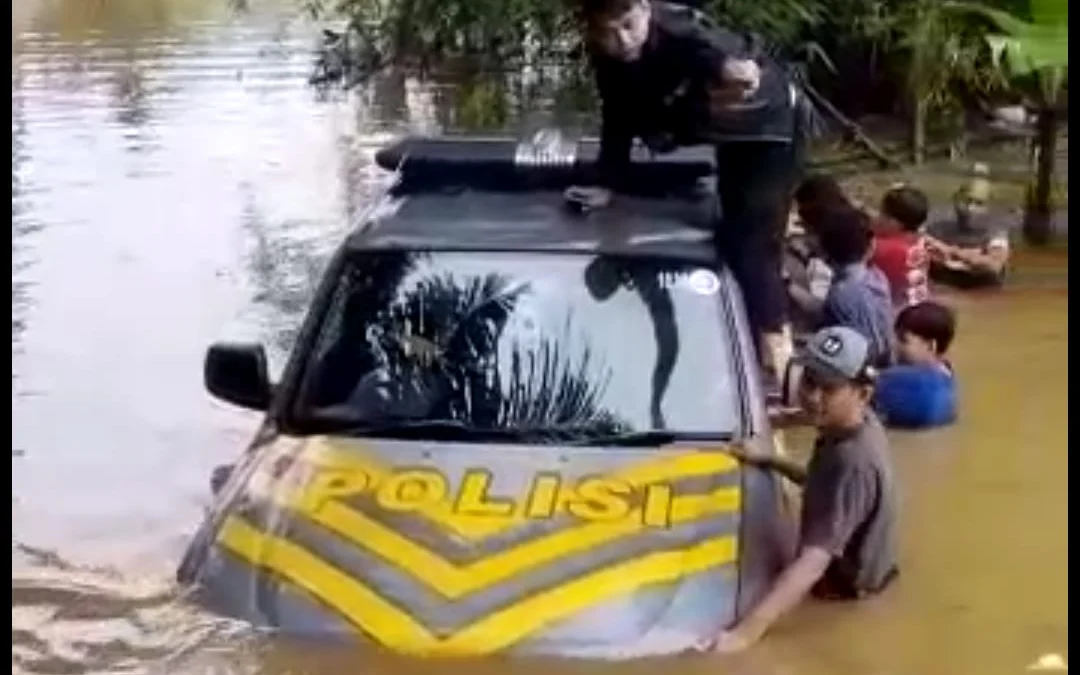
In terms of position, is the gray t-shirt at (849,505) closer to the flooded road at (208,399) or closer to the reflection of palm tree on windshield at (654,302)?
the flooded road at (208,399)

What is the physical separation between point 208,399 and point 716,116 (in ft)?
9.94

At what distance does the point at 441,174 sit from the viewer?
22.0 ft

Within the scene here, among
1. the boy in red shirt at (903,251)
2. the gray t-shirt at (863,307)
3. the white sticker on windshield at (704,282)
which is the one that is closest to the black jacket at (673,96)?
the white sticker on windshield at (704,282)

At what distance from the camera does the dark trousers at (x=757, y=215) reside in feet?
21.6

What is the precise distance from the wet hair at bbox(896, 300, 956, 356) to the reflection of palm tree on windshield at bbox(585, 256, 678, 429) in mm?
2528

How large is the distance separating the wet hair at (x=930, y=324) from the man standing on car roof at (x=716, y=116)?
40.7 inches

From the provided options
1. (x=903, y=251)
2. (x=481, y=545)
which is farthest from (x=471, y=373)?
(x=903, y=251)

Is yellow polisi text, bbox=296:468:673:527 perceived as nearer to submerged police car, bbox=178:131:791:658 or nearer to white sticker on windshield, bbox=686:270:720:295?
submerged police car, bbox=178:131:791:658

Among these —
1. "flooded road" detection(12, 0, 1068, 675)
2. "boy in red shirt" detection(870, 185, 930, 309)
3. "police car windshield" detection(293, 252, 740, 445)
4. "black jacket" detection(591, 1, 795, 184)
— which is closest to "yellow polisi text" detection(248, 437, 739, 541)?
"police car windshield" detection(293, 252, 740, 445)

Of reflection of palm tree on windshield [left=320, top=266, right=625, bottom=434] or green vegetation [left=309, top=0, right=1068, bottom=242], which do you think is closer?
reflection of palm tree on windshield [left=320, top=266, right=625, bottom=434]

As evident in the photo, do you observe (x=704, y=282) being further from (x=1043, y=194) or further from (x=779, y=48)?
(x=1043, y=194)

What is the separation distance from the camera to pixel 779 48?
429 inches

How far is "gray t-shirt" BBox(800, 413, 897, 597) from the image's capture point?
535 centimetres

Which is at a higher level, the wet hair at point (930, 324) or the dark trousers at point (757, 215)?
the dark trousers at point (757, 215)
